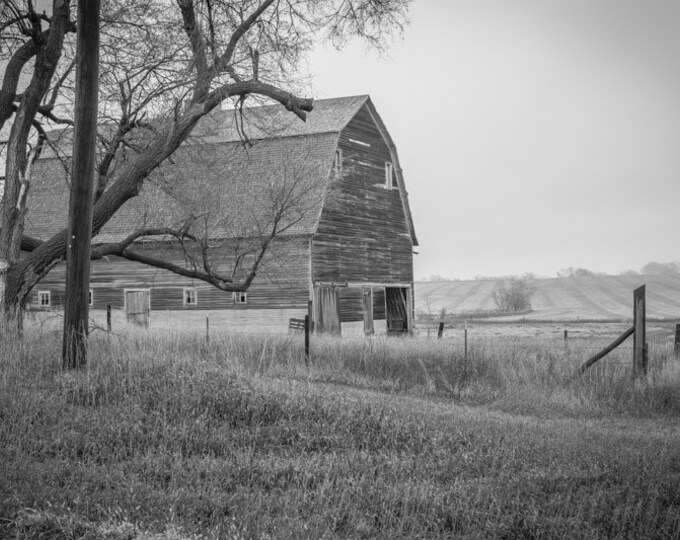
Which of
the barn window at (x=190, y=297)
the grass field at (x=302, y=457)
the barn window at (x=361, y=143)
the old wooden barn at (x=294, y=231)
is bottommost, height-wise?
the grass field at (x=302, y=457)

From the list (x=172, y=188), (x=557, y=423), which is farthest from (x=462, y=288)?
(x=557, y=423)

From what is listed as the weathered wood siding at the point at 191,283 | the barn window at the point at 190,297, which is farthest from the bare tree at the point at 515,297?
the barn window at the point at 190,297

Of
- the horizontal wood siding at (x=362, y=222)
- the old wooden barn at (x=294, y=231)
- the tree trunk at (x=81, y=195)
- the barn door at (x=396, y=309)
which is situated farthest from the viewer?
the barn door at (x=396, y=309)

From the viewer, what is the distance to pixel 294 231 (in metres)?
25.6

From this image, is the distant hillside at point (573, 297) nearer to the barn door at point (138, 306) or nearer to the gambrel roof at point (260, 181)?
the gambrel roof at point (260, 181)

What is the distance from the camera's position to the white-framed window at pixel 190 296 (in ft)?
92.0

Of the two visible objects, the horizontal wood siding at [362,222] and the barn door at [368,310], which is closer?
the horizontal wood siding at [362,222]

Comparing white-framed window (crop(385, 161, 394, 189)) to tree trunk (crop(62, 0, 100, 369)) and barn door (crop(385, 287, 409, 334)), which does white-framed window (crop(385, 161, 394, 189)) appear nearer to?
barn door (crop(385, 287, 409, 334))

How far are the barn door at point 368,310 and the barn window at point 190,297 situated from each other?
6.31m

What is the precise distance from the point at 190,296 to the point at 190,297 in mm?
41

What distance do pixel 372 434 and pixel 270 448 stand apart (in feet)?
4.13

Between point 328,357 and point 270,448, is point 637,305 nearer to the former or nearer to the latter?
point 328,357

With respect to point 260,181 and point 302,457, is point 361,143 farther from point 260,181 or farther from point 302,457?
point 302,457

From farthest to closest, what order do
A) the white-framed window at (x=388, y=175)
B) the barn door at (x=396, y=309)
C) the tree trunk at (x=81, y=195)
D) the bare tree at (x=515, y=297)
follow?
the bare tree at (x=515, y=297) < the barn door at (x=396, y=309) < the white-framed window at (x=388, y=175) < the tree trunk at (x=81, y=195)
